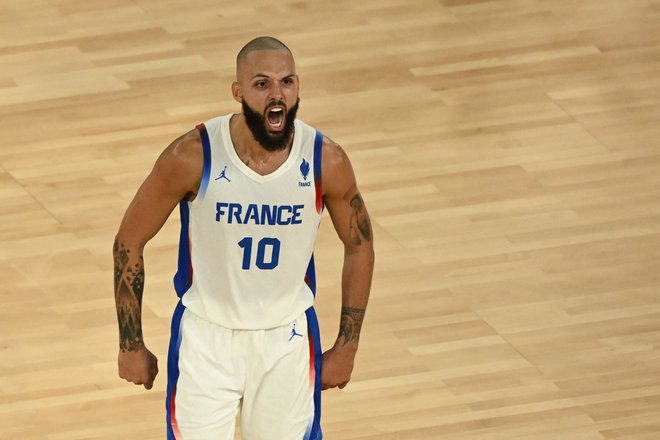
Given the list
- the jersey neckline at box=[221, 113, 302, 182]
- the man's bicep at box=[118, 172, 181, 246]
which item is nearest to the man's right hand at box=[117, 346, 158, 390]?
the man's bicep at box=[118, 172, 181, 246]

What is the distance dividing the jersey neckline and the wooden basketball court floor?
5.95 feet

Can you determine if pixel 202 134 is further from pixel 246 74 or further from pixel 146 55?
pixel 146 55

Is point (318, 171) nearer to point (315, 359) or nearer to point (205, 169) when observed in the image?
point (205, 169)

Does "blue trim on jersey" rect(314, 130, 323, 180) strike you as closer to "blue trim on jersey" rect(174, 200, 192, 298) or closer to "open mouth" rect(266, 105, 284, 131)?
"open mouth" rect(266, 105, 284, 131)

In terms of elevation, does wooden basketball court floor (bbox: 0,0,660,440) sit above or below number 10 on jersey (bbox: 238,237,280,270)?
below

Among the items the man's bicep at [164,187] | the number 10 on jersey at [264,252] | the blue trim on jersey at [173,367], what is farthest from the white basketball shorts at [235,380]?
the man's bicep at [164,187]

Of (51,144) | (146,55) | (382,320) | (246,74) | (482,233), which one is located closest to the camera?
(246,74)

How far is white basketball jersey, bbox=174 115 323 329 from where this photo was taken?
5324 mm

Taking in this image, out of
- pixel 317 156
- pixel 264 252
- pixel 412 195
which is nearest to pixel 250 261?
pixel 264 252

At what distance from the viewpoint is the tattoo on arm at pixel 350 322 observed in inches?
224

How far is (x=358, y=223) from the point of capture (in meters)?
5.60

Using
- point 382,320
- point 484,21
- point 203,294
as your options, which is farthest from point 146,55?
point 203,294

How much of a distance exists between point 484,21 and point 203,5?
1535 millimetres

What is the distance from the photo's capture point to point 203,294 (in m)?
5.51
